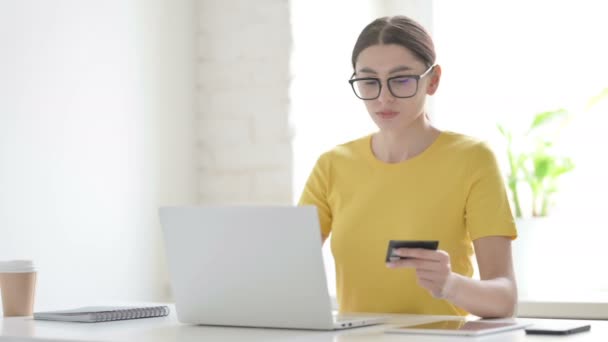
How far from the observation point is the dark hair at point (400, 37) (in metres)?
2.08

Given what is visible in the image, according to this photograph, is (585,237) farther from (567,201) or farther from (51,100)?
(51,100)

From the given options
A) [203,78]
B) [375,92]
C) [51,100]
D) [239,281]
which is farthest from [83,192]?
[239,281]

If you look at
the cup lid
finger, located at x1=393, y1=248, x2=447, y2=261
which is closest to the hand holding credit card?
finger, located at x1=393, y1=248, x2=447, y2=261

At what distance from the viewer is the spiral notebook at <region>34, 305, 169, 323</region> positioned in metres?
1.75

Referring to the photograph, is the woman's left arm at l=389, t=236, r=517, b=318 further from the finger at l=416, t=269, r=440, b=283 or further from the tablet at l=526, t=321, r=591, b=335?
the tablet at l=526, t=321, r=591, b=335

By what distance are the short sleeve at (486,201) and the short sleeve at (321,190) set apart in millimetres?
339

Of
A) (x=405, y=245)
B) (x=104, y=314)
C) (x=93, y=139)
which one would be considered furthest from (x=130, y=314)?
(x=93, y=139)

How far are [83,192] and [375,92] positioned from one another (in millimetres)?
975

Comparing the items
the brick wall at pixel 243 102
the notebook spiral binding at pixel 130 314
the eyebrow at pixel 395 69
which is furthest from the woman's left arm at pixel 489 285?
the brick wall at pixel 243 102

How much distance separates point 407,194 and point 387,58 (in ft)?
0.94

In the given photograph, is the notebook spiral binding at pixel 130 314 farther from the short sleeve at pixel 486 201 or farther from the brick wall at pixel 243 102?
the brick wall at pixel 243 102

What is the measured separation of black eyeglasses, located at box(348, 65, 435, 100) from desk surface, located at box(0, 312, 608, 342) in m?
0.50

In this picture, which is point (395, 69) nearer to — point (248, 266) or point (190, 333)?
point (248, 266)

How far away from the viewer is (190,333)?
1.59 m
